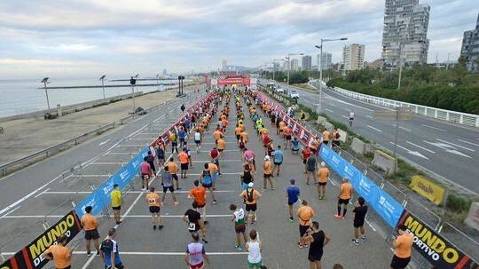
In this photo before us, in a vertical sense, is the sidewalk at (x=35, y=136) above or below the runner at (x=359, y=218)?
below

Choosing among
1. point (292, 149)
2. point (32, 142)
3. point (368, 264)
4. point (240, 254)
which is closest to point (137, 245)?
point (240, 254)

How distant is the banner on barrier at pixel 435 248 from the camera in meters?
8.05

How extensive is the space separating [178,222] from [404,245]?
23.2 feet

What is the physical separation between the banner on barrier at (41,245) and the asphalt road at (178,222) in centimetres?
72

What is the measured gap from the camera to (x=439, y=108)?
43656mm

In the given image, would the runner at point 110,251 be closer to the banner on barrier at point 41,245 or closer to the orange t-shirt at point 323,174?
the banner on barrier at point 41,245

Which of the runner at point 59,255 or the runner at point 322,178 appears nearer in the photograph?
the runner at point 59,255

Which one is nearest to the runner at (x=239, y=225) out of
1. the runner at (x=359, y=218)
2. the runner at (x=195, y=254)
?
the runner at (x=195, y=254)

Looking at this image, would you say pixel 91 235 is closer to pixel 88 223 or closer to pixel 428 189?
pixel 88 223

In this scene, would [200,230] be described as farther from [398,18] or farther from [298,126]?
[398,18]

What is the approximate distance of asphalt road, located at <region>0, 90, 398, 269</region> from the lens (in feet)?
33.1

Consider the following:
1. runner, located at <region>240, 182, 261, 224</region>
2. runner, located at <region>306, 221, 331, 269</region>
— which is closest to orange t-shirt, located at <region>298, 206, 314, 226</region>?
runner, located at <region>306, 221, 331, 269</region>

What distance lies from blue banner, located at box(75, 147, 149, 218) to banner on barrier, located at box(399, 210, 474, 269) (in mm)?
9165

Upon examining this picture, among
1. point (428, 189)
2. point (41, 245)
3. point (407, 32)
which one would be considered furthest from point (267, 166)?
point (407, 32)
